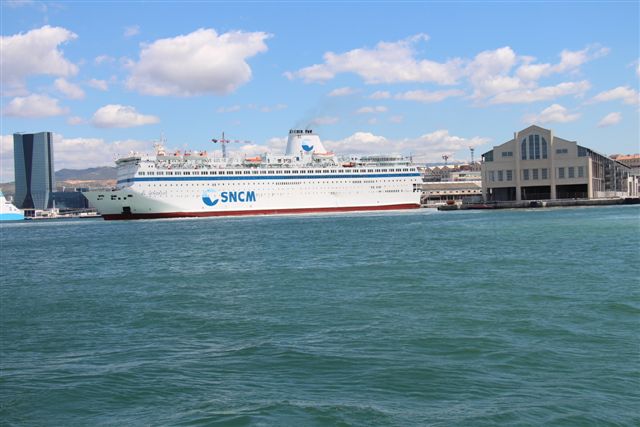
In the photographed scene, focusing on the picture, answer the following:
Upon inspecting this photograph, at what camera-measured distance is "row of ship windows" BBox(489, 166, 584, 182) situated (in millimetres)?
66625

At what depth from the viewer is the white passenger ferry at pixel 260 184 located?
6256 cm

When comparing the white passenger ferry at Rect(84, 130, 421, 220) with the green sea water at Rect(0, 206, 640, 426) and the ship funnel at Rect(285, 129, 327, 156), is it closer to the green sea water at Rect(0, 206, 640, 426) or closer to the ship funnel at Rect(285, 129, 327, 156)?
the ship funnel at Rect(285, 129, 327, 156)

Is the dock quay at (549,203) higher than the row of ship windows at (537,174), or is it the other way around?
the row of ship windows at (537,174)

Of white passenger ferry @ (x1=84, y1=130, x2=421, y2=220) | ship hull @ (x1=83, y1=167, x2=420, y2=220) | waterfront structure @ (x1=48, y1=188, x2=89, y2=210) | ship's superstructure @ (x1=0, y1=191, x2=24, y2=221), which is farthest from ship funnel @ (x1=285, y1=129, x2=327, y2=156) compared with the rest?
waterfront structure @ (x1=48, y1=188, x2=89, y2=210)

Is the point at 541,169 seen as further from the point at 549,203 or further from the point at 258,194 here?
the point at 258,194

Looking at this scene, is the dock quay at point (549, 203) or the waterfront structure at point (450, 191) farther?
the waterfront structure at point (450, 191)

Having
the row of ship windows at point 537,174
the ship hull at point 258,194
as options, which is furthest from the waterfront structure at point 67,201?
the row of ship windows at point 537,174

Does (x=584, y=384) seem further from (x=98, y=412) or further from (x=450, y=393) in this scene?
(x=98, y=412)

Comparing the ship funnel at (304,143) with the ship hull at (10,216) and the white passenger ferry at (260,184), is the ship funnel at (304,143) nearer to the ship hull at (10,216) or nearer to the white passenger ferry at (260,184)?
the white passenger ferry at (260,184)

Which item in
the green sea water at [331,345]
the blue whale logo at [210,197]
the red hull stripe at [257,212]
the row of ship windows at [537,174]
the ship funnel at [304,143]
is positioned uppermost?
the ship funnel at [304,143]

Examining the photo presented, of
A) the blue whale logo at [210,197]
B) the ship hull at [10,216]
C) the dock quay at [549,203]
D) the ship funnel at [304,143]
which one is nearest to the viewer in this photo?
the blue whale logo at [210,197]

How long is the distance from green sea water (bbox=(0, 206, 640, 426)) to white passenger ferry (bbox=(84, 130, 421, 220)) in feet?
142

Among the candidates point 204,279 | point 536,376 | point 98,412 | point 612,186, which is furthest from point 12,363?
point 612,186

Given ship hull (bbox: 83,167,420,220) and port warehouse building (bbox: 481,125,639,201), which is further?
port warehouse building (bbox: 481,125,639,201)
